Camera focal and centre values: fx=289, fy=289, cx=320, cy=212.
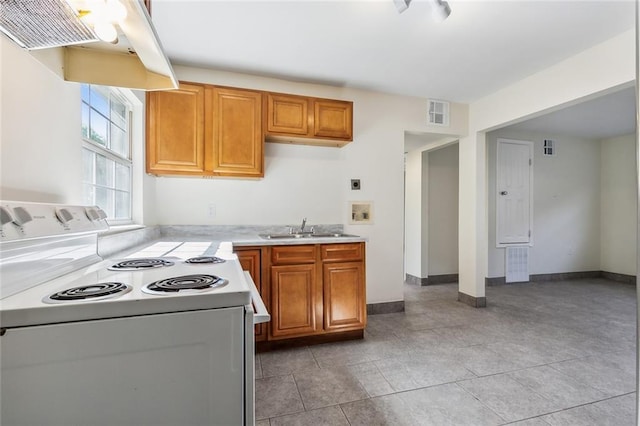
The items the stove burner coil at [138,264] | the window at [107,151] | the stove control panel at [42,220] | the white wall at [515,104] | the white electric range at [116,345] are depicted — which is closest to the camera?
the white electric range at [116,345]

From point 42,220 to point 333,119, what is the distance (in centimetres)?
242

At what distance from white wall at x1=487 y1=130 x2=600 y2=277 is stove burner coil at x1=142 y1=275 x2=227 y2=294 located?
16.3 feet

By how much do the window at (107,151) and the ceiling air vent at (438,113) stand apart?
127 inches

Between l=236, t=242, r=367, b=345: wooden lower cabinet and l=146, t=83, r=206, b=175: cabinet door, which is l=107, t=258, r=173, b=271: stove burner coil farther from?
l=146, t=83, r=206, b=175: cabinet door

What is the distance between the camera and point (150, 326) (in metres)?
0.76

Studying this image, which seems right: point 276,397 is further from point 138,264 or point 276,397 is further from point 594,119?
point 594,119

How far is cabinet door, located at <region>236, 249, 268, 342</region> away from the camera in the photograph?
239 cm

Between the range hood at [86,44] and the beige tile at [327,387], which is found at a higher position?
the range hood at [86,44]

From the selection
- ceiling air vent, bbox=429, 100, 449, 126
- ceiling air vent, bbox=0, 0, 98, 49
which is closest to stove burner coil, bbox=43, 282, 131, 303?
ceiling air vent, bbox=0, 0, 98, 49

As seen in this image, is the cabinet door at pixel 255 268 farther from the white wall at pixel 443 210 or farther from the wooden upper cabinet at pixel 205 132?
the white wall at pixel 443 210

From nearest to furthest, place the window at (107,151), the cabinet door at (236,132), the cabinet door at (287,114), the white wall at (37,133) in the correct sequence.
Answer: the white wall at (37,133) < the window at (107,151) < the cabinet door at (236,132) < the cabinet door at (287,114)

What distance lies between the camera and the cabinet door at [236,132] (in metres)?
2.59

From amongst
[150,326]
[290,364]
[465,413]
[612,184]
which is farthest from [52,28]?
[612,184]

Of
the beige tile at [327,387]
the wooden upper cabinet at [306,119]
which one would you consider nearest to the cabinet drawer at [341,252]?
the beige tile at [327,387]
